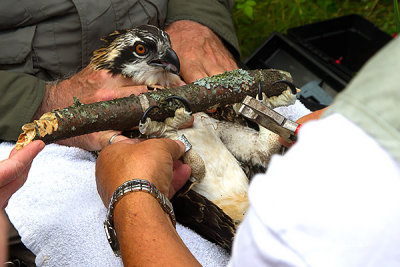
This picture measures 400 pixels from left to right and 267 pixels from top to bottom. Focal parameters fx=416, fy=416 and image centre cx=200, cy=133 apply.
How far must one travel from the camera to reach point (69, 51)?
2584mm

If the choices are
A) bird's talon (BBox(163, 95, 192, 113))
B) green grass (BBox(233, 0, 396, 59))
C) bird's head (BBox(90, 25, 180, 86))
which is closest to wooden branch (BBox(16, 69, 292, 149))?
bird's talon (BBox(163, 95, 192, 113))

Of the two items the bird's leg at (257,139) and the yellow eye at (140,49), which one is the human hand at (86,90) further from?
the bird's leg at (257,139)

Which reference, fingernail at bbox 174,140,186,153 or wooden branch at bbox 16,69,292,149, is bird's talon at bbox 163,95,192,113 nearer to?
wooden branch at bbox 16,69,292,149

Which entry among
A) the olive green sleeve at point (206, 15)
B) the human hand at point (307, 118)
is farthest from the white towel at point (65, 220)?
the olive green sleeve at point (206, 15)

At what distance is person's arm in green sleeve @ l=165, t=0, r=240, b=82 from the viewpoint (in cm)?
269

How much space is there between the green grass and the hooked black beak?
2.23m

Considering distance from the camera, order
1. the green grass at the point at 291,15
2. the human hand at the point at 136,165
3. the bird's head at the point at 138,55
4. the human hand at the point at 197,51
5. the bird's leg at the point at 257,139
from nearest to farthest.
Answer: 1. the human hand at the point at 136,165
2. the bird's leg at the point at 257,139
3. the bird's head at the point at 138,55
4. the human hand at the point at 197,51
5. the green grass at the point at 291,15

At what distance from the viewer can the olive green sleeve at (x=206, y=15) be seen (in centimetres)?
303

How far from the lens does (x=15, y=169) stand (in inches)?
53.7

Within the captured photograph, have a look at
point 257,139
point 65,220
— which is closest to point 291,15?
point 257,139

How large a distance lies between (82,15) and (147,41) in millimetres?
443

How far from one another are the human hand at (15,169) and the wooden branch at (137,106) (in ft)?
0.42

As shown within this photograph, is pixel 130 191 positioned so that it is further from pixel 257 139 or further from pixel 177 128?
pixel 257 139

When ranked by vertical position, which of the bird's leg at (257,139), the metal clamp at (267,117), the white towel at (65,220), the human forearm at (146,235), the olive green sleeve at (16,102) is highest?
the metal clamp at (267,117)
